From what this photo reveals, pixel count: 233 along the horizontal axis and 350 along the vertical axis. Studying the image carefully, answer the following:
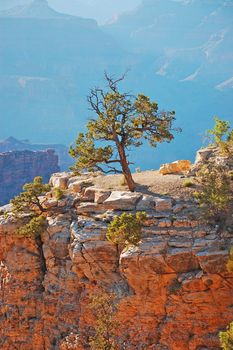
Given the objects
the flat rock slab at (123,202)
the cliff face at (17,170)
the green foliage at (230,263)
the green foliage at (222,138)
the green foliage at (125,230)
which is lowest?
the green foliage at (230,263)

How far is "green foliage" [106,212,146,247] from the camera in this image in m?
30.8

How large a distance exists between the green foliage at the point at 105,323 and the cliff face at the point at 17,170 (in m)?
116

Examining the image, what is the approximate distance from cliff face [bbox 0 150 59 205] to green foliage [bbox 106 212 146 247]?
116 metres

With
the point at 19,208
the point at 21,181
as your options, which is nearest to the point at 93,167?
the point at 19,208

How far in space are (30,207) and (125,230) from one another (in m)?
10.8

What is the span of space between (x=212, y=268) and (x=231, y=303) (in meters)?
2.35

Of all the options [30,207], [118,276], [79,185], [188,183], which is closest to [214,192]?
[188,183]

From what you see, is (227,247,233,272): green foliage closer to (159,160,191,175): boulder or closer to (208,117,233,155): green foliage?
(208,117,233,155): green foliage

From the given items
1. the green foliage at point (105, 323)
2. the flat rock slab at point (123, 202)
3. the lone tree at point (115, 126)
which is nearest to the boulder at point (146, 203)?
the flat rock slab at point (123, 202)

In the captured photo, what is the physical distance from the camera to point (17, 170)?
14700 centimetres

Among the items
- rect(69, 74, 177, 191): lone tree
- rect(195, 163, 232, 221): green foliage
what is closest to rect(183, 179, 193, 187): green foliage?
rect(195, 163, 232, 221): green foliage

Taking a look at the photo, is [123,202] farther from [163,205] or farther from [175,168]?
[175,168]

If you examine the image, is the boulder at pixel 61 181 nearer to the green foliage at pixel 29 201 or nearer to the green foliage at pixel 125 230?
the green foliage at pixel 29 201

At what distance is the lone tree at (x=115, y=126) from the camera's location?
36.5 m
